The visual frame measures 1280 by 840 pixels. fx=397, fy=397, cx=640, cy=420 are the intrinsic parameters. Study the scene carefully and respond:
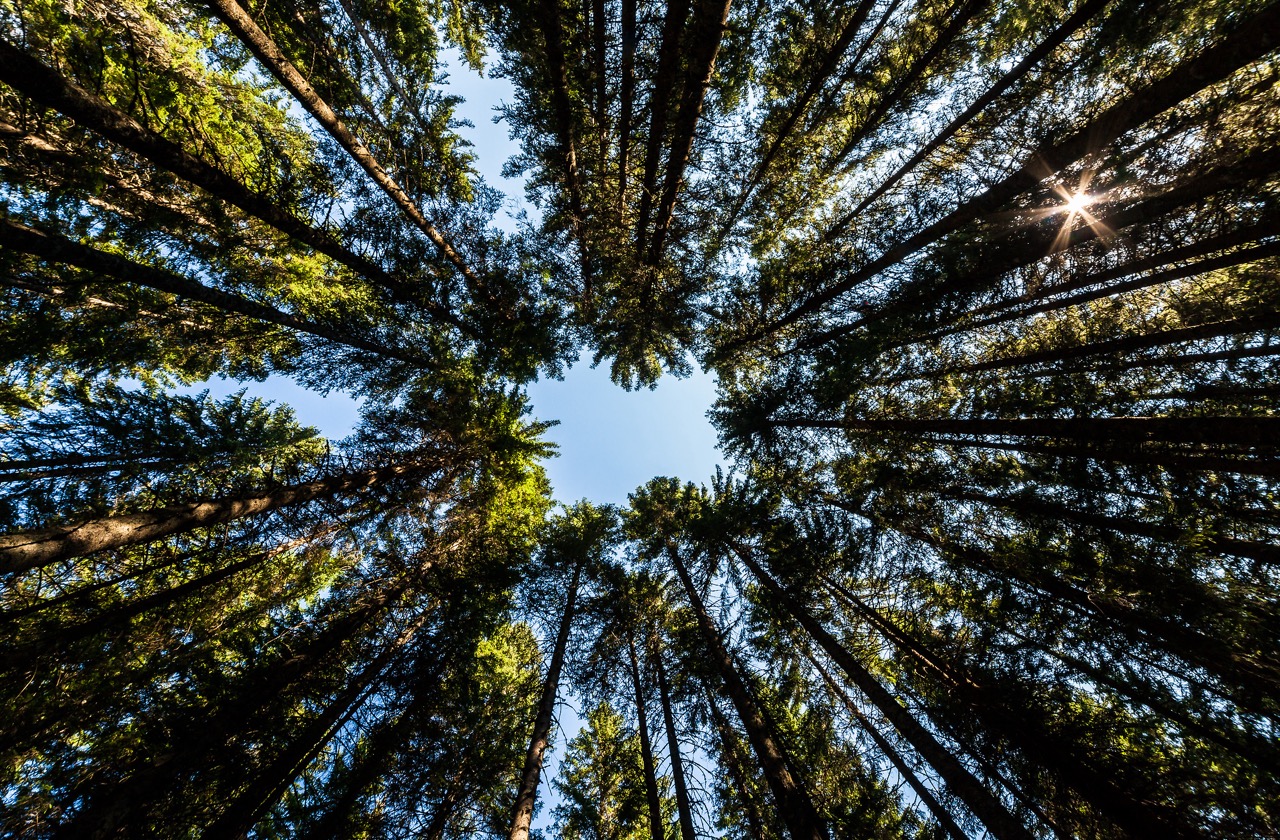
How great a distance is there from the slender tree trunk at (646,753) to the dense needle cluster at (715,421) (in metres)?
0.14

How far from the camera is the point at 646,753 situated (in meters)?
8.28

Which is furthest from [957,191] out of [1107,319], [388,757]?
[388,757]

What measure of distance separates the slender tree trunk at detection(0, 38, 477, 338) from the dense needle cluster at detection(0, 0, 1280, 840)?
5 cm

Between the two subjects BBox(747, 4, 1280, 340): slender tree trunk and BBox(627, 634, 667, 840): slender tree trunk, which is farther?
BBox(627, 634, 667, 840): slender tree trunk

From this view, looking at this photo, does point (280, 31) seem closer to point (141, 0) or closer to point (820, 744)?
point (141, 0)

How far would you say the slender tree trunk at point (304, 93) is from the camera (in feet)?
15.4

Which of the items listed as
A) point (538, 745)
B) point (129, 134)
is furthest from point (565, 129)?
point (538, 745)

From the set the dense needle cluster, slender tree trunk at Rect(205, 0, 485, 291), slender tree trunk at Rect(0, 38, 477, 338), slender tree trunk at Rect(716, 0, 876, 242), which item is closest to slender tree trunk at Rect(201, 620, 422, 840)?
the dense needle cluster

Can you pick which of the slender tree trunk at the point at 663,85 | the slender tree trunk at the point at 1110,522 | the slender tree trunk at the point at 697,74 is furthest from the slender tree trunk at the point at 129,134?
the slender tree trunk at the point at 1110,522

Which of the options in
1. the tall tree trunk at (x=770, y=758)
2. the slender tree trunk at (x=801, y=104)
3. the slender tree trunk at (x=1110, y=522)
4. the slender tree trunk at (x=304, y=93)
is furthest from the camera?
the slender tree trunk at (x=801, y=104)

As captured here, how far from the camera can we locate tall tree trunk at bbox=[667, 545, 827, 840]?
4832mm

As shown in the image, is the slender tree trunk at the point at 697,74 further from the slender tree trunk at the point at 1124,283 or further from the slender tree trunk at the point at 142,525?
the slender tree trunk at the point at 142,525

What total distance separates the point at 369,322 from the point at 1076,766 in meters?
14.1

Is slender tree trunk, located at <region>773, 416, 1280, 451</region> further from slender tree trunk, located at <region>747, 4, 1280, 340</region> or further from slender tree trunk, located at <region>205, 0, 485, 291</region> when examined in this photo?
slender tree trunk, located at <region>205, 0, 485, 291</region>
